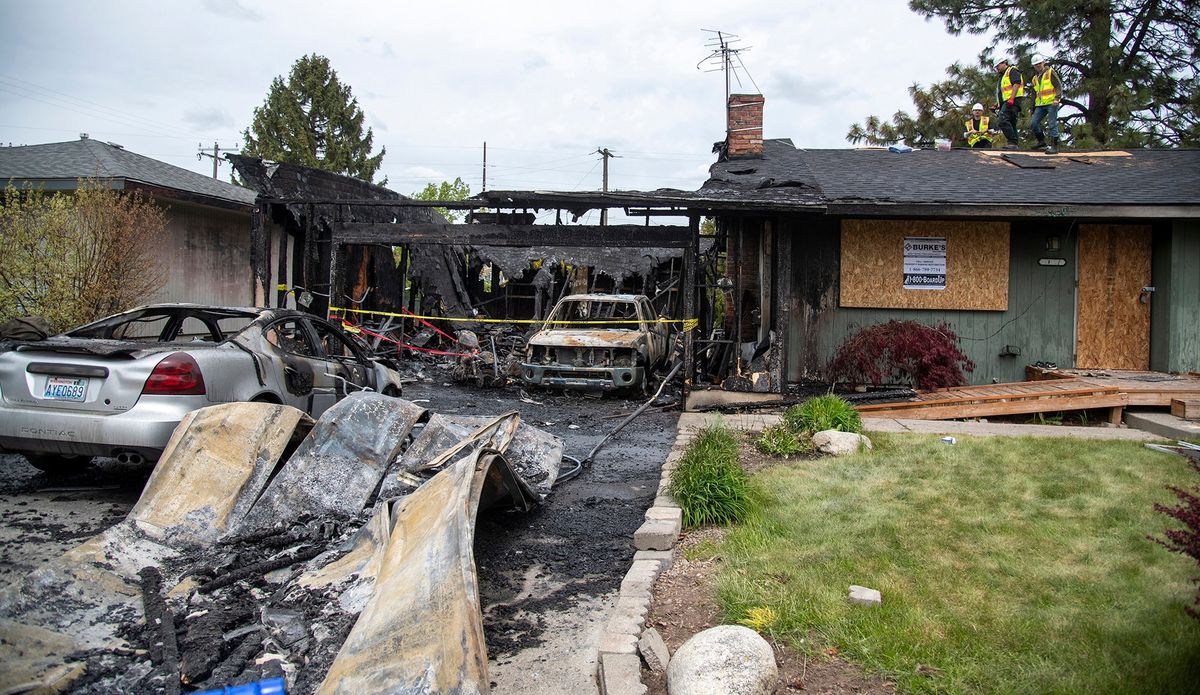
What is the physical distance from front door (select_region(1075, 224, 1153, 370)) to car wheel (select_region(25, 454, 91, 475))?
12.3 meters

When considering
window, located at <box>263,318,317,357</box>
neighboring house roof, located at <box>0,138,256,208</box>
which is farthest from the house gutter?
neighboring house roof, located at <box>0,138,256,208</box>

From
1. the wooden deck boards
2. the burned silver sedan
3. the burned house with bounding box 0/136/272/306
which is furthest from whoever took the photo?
the burned house with bounding box 0/136/272/306

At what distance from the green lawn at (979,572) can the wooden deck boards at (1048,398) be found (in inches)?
121

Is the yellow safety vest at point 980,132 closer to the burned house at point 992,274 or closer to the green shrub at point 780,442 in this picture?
the burned house at point 992,274

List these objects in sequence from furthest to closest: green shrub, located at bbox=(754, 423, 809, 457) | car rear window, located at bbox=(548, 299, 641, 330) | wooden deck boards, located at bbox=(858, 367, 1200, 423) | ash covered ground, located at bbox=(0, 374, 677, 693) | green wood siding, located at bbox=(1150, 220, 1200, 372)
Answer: car rear window, located at bbox=(548, 299, 641, 330), green wood siding, located at bbox=(1150, 220, 1200, 372), wooden deck boards, located at bbox=(858, 367, 1200, 423), green shrub, located at bbox=(754, 423, 809, 457), ash covered ground, located at bbox=(0, 374, 677, 693)

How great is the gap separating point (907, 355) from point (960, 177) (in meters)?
3.75

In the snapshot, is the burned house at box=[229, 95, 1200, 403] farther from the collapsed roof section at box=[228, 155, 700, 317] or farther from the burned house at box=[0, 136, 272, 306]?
the burned house at box=[0, 136, 272, 306]

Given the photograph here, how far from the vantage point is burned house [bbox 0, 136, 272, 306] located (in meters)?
13.0

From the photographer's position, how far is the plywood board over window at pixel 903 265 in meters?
11.6

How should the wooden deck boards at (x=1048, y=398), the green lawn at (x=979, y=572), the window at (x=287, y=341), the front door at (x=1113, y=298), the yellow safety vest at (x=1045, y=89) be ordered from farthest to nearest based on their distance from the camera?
the yellow safety vest at (x=1045, y=89) < the front door at (x=1113, y=298) < the wooden deck boards at (x=1048, y=398) < the window at (x=287, y=341) < the green lawn at (x=979, y=572)

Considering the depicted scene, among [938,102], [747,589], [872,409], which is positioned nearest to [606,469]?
[747,589]

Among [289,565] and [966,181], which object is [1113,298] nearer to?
[966,181]

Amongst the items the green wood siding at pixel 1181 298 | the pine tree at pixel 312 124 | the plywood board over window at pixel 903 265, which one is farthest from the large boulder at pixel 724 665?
the pine tree at pixel 312 124

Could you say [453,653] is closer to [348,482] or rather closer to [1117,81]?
[348,482]
